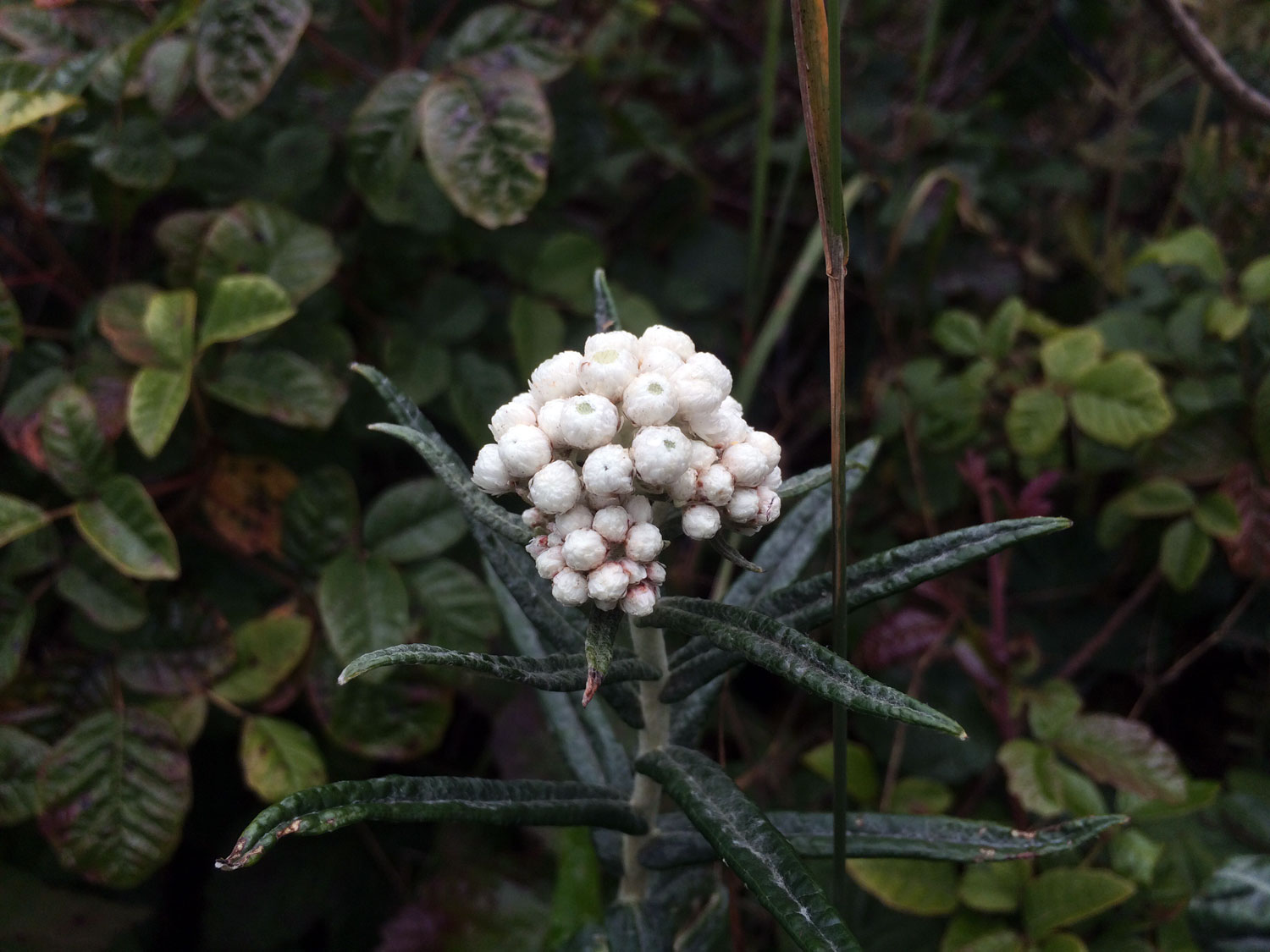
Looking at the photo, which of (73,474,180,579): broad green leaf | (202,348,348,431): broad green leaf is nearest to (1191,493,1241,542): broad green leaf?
(202,348,348,431): broad green leaf

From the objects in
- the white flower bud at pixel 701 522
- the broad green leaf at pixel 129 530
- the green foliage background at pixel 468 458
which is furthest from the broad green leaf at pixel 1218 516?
the broad green leaf at pixel 129 530

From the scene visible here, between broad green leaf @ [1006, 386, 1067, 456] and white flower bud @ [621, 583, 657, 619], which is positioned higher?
white flower bud @ [621, 583, 657, 619]

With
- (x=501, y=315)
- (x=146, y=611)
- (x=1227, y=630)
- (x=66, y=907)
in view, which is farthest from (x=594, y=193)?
(x=66, y=907)

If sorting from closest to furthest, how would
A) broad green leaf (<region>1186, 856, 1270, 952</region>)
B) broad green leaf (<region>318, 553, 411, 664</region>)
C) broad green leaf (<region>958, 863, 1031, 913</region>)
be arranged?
1. broad green leaf (<region>1186, 856, 1270, 952</region>)
2. broad green leaf (<region>958, 863, 1031, 913</region>)
3. broad green leaf (<region>318, 553, 411, 664</region>)

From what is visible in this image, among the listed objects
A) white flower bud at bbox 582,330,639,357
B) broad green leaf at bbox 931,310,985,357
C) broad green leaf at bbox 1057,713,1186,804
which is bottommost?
broad green leaf at bbox 1057,713,1186,804

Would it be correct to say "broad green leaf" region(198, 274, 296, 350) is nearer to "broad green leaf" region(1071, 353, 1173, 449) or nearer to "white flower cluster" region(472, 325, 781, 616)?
"white flower cluster" region(472, 325, 781, 616)

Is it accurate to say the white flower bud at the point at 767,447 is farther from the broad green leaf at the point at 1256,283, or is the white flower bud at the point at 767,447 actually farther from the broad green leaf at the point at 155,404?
the broad green leaf at the point at 1256,283
